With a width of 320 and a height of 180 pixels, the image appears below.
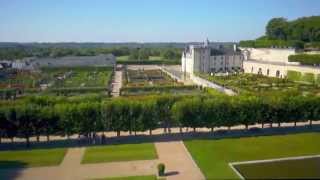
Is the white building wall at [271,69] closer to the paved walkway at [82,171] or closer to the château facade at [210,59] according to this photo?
the château facade at [210,59]

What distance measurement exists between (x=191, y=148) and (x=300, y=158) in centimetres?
729

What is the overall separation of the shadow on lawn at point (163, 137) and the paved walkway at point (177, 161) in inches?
63.4

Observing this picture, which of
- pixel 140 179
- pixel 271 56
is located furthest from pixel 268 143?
pixel 271 56

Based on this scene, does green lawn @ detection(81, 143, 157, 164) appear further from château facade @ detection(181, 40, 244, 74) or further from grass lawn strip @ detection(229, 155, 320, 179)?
château facade @ detection(181, 40, 244, 74)

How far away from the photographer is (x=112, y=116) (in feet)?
93.1

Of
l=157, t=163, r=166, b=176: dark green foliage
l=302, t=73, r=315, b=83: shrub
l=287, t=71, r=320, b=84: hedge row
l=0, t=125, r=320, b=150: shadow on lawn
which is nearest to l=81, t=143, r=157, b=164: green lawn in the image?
l=0, t=125, r=320, b=150: shadow on lawn

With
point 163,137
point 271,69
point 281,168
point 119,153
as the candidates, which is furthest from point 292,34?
point 119,153

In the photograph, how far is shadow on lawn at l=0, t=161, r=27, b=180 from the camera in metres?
21.9

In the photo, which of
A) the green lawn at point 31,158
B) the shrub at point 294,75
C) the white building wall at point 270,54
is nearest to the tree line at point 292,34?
the white building wall at point 270,54

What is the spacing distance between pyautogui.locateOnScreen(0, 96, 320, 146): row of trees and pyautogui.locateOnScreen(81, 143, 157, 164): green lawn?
187cm

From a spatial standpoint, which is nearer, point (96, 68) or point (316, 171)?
point (316, 171)

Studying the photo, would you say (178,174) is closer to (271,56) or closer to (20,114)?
(20,114)

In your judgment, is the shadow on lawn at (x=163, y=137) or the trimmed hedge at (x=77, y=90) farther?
the trimmed hedge at (x=77, y=90)

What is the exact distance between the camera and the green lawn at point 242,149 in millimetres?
22688
